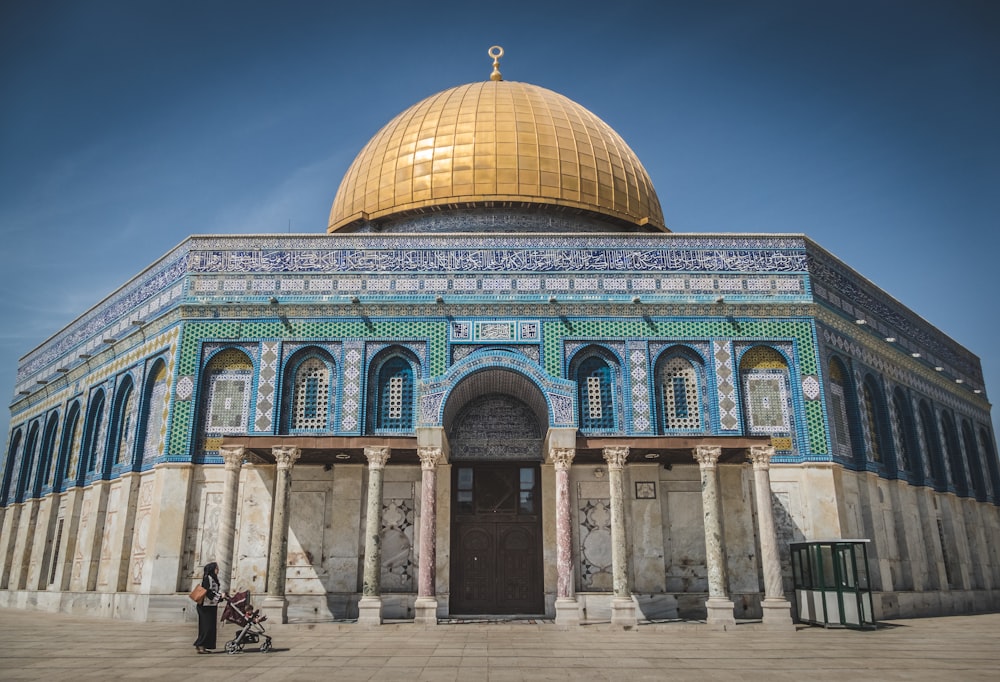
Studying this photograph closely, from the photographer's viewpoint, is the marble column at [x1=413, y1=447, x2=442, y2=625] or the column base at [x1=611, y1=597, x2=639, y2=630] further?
the marble column at [x1=413, y1=447, x2=442, y2=625]

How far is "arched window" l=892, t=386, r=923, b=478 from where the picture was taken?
2088 centimetres

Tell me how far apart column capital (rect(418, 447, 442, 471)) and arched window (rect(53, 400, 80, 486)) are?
1159cm

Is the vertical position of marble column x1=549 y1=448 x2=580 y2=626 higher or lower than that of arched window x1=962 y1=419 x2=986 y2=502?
lower

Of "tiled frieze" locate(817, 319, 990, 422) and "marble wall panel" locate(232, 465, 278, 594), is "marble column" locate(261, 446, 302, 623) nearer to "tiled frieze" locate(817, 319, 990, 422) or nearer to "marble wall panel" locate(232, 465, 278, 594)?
"marble wall panel" locate(232, 465, 278, 594)

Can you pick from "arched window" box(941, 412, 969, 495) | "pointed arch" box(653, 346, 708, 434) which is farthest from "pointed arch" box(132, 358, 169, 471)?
"arched window" box(941, 412, 969, 495)

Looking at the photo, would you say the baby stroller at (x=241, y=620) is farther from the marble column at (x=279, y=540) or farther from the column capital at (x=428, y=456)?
the column capital at (x=428, y=456)

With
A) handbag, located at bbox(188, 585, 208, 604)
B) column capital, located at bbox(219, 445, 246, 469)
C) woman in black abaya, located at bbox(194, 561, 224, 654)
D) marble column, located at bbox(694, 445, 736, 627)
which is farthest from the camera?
column capital, located at bbox(219, 445, 246, 469)

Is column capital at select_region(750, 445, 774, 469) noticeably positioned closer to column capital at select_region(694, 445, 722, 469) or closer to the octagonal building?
the octagonal building

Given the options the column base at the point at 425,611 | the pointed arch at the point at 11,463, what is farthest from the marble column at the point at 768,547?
the pointed arch at the point at 11,463

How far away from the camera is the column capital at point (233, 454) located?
1550 centimetres

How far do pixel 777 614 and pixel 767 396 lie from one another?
15.6 ft

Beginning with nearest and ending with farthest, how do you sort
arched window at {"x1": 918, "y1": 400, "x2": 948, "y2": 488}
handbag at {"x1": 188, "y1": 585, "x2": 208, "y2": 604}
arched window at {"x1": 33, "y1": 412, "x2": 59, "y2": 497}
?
1. handbag at {"x1": 188, "y1": 585, "x2": 208, "y2": 604}
2. arched window at {"x1": 918, "y1": 400, "x2": 948, "y2": 488}
3. arched window at {"x1": 33, "y1": 412, "x2": 59, "y2": 497}

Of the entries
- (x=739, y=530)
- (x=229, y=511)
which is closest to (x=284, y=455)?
(x=229, y=511)

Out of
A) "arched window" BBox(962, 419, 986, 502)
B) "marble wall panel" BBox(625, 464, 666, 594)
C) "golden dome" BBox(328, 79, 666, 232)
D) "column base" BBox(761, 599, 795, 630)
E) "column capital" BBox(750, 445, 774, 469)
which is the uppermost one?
"golden dome" BBox(328, 79, 666, 232)
